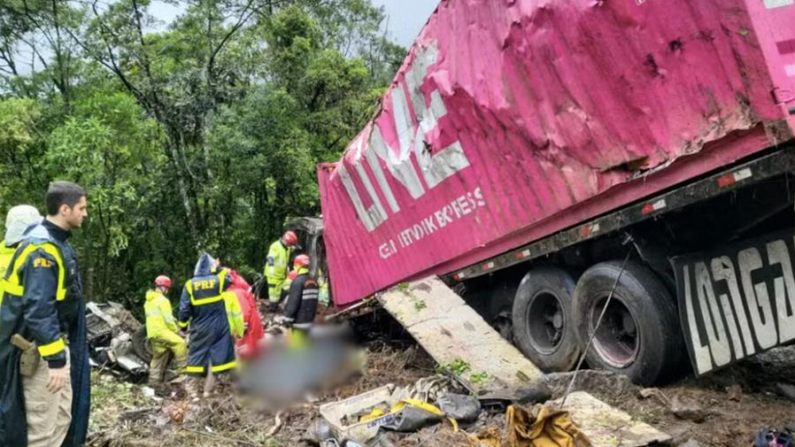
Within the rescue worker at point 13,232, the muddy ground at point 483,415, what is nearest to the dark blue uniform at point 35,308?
the rescue worker at point 13,232

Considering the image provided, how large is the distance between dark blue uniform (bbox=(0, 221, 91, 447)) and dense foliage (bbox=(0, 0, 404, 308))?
9803 millimetres

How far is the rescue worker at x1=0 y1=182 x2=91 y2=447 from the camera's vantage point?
315 cm

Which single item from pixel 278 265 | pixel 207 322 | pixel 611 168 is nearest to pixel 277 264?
pixel 278 265

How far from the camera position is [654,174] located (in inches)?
149

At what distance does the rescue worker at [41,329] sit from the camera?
10.3 ft

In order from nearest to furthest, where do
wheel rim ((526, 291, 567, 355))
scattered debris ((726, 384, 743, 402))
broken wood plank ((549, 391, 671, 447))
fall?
1. broken wood plank ((549, 391, 671, 447))
2. scattered debris ((726, 384, 743, 402))
3. wheel rim ((526, 291, 567, 355))

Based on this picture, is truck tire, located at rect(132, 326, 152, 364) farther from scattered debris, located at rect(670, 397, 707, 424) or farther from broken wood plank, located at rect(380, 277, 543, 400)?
scattered debris, located at rect(670, 397, 707, 424)

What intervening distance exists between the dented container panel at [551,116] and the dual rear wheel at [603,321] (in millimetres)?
478

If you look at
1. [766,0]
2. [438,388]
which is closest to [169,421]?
[438,388]

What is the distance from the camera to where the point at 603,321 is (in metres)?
4.72

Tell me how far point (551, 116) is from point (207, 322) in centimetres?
380

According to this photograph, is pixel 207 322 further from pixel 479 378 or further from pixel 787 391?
pixel 787 391

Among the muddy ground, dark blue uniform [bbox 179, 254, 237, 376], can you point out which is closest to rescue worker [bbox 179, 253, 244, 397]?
dark blue uniform [bbox 179, 254, 237, 376]

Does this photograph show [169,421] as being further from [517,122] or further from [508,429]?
[517,122]
